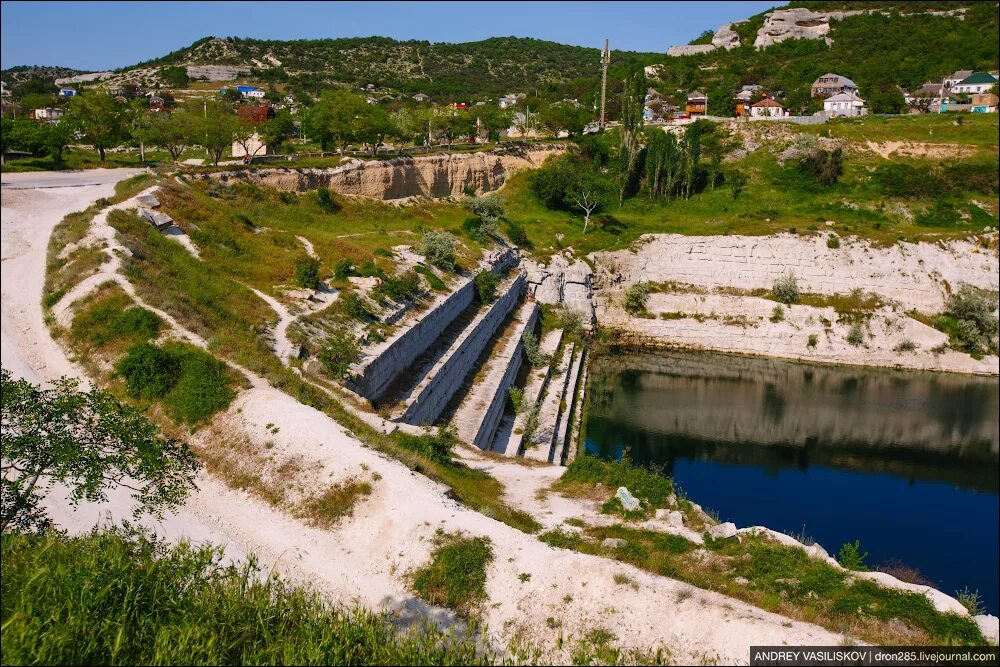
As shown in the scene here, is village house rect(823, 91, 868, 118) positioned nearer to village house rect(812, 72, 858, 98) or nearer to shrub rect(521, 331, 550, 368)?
village house rect(812, 72, 858, 98)

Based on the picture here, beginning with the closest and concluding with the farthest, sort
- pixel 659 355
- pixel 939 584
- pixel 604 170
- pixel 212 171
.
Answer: pixel 939 584 → pixel 212 171 → pixel 659 355 → pixel 604 170

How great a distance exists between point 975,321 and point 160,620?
58.3 m

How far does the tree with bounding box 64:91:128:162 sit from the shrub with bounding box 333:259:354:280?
25720 millimetres

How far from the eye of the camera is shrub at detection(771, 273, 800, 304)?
52.7m

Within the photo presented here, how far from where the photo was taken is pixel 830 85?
99688 millimetres

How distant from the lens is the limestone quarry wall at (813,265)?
175 ft

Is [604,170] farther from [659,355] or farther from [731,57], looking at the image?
[731,57]

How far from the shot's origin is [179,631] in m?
9.20

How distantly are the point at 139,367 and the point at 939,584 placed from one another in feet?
90.1

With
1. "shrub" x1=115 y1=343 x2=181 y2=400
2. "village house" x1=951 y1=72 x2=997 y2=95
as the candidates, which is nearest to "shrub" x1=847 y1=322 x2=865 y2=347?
"shrub" x1=115 y1=343 x2=181 y2=400

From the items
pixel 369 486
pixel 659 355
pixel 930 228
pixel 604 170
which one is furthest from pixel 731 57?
pixel 369 486

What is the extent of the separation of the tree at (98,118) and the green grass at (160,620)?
44.9 m

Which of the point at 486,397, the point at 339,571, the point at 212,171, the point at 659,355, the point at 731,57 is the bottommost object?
the point at 659,355

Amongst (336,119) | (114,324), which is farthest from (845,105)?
(114,324)
